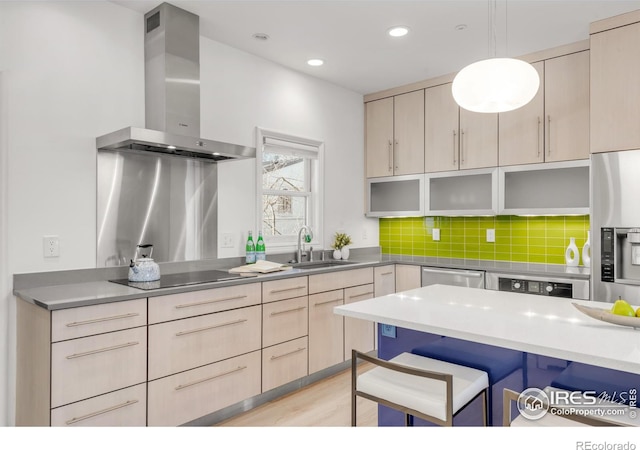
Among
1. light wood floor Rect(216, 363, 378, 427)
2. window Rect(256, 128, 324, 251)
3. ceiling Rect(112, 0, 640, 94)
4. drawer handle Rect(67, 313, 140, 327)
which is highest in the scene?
ceiling Rect(112, 0, 640, 94)

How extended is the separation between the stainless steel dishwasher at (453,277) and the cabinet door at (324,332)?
0.91 meters

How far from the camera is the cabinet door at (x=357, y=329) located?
353 cm

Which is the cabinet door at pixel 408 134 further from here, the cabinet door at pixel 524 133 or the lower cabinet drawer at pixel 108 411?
the lower cabinet drawer at pixel 108 411

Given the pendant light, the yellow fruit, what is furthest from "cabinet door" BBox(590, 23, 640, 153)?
the yellow fruit

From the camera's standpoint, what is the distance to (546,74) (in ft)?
11.2

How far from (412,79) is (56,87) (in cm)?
302

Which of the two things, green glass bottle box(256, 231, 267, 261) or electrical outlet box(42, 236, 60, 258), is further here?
green glass bottle box(256, 231, 267, 261)

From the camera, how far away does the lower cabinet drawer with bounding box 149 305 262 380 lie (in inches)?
88.3

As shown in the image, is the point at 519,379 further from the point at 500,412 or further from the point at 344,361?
the point at 344,361

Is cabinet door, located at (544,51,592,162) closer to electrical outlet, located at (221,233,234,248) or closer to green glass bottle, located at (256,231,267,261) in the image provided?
green glass bottle, located at (256,231,267,261)

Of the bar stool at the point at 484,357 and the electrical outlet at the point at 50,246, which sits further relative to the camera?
the electrical outlet at the point at 50,246

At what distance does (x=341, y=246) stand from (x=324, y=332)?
1.05 metres

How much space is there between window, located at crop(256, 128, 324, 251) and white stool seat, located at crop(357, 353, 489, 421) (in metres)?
2.04

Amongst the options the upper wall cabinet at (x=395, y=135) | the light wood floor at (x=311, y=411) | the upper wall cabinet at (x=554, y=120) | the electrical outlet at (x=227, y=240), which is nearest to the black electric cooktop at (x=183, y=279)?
the electrical outlet at (x=227, y=240)
